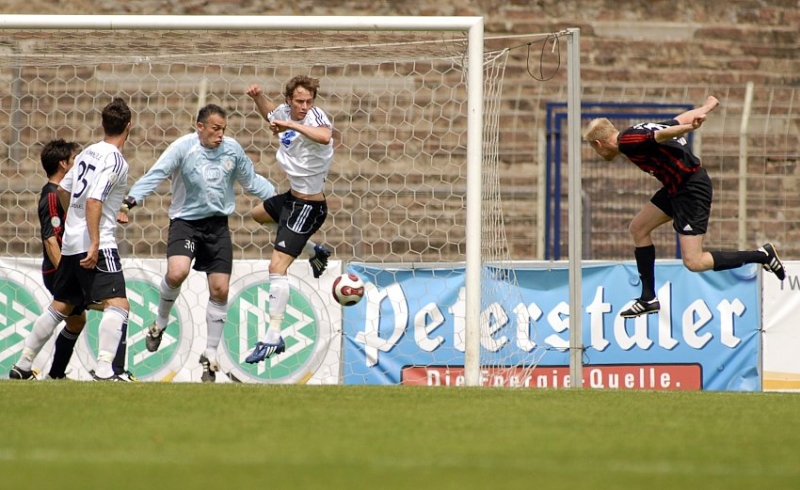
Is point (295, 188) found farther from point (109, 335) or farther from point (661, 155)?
point (661, 155)

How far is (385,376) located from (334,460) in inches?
276

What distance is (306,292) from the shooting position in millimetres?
11469

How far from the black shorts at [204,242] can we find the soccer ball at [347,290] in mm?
861

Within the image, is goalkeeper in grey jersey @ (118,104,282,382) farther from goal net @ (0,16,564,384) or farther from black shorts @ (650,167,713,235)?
black shorts @ (650,167,713,235)

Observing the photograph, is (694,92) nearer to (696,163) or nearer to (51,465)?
(696,163)

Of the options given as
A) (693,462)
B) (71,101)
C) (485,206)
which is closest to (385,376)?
(485,206)

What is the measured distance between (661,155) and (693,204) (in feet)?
1.47

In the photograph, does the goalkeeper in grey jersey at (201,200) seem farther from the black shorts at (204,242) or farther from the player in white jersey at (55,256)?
the player in white jersey at (55,256)

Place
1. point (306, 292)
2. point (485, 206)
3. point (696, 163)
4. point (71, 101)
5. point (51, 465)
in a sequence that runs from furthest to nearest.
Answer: point (71, 101), point (306, 292), point (485, 206), point (696, 163), point (51, 465)

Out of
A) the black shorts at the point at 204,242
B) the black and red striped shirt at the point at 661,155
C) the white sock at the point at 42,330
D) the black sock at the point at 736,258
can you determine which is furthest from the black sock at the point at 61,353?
the black sock at the point at 736,258

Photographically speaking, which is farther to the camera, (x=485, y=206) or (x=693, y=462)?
(x=485, y=206)

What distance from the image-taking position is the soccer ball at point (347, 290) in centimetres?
927

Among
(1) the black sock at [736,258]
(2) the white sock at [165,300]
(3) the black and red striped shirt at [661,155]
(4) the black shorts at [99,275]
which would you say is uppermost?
(3) the black and red striped shirt at [661,155]

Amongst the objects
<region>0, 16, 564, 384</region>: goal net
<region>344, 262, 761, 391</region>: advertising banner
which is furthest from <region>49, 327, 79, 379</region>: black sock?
<region>344, 262, 761, 391</region>: advertising banner
